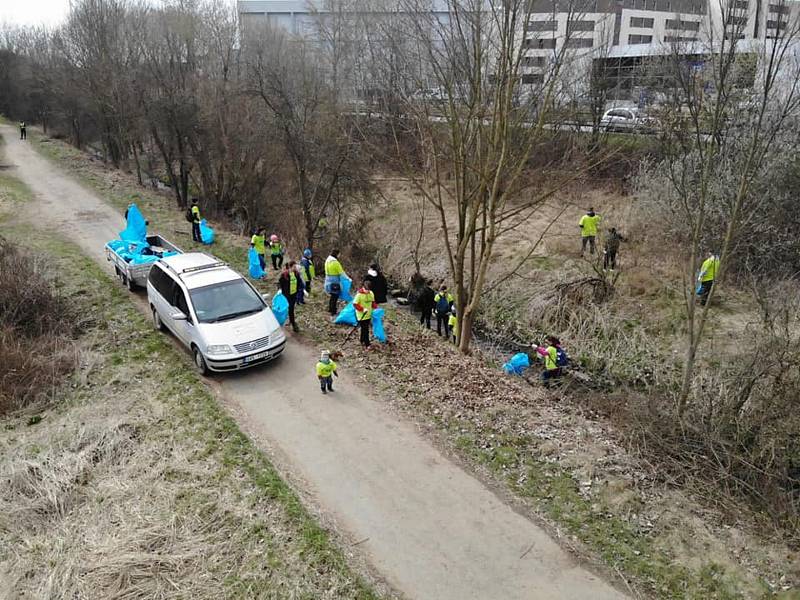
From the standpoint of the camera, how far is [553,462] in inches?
359

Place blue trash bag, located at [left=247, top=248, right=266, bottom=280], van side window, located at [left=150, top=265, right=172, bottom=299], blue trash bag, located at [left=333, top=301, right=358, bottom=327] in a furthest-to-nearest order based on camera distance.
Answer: blue trash bag, located at [left=247, top=248, right=266, bottom=280]
blue trash bag, located at [left=333, top=301, right=358, bottom=327]
van side window, located at [left=150, top=265, right=172, bottom=299]

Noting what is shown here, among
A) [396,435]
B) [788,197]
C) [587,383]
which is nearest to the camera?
[396,435]

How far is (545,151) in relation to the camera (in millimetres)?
22891

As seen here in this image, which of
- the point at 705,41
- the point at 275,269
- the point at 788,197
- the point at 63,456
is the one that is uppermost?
the point at 705,41

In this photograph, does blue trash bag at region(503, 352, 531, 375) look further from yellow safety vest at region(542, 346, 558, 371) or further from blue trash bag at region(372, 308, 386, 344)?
blue trash bag at region(372, 308, 386, 344)

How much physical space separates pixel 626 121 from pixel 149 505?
2580cm

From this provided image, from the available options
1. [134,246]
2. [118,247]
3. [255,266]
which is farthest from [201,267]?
[118,247]

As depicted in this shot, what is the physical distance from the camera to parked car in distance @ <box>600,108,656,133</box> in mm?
23958

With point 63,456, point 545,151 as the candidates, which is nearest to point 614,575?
point 63,456

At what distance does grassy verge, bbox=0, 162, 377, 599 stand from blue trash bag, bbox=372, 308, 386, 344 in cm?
384

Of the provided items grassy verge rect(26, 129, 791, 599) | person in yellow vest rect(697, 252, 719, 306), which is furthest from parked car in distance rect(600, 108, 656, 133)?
grassy verge rect(26, 129, 791, 599)

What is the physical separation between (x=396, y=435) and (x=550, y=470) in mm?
2473

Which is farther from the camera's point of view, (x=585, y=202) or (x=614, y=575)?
(x=585, y=202)

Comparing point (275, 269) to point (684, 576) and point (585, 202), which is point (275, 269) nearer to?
point (684, 576)
